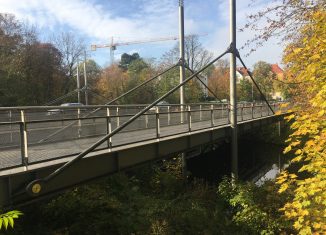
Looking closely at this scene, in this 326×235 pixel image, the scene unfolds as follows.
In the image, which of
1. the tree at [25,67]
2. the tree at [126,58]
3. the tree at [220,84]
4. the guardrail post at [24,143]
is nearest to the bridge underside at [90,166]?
the guardrail post at [24,143]

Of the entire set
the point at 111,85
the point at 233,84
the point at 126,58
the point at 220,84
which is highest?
the point at 126,58

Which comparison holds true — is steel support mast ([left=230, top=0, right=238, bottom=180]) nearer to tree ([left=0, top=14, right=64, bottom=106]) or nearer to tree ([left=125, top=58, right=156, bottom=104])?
tree ([left=0, top=14, right=64, bottom=106])

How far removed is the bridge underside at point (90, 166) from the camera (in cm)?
577

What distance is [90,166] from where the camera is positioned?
7465mm

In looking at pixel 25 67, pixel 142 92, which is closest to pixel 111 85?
pixel 142 92

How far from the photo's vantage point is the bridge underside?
18.9 feet

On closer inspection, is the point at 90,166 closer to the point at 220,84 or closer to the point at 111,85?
the point at 111,85

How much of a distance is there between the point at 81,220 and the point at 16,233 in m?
2.01

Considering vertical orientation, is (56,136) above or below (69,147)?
above

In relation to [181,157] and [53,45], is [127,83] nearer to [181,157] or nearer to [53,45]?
[53,45]

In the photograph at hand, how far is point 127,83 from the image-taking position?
54.0m

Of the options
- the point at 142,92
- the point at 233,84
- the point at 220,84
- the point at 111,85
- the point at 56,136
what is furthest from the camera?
the point at 220,84

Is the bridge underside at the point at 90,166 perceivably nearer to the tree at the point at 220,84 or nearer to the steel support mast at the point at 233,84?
the steel support mast at the point at 233,84


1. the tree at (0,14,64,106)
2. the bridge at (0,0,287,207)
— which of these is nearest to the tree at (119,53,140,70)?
the tree at (0,14,64,106)
